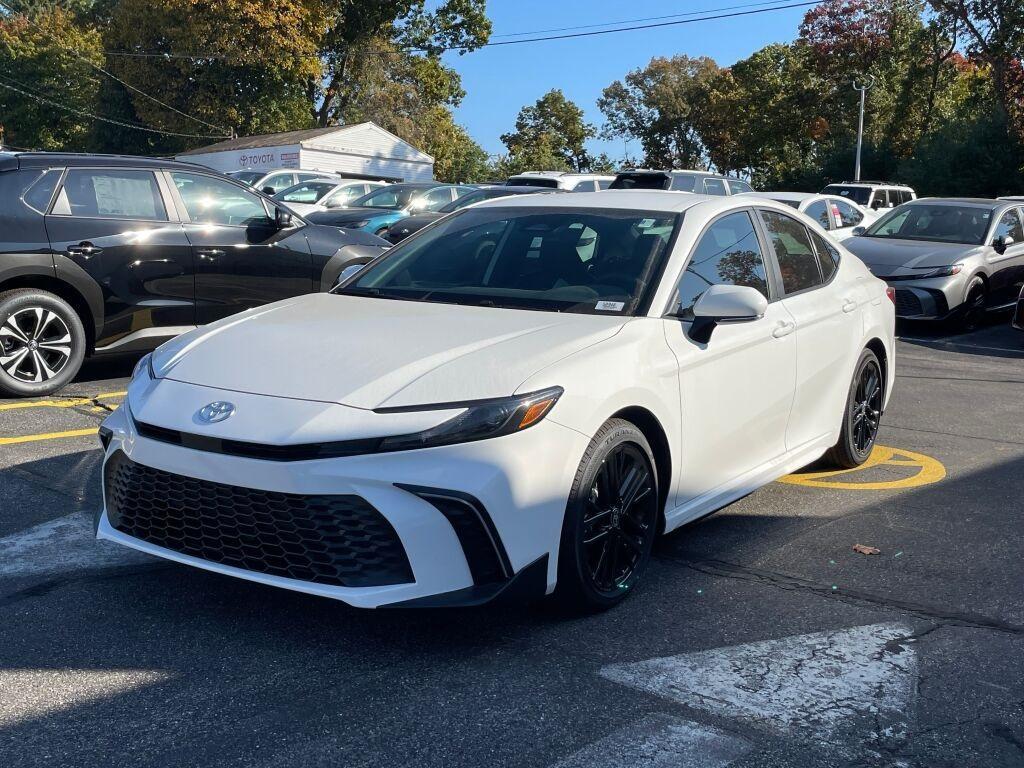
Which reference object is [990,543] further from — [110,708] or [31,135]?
[31,135]

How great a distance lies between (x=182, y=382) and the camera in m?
3.86

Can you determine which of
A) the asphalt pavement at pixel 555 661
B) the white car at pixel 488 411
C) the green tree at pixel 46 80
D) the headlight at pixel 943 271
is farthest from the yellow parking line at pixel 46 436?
the green tree at pixel 46 80

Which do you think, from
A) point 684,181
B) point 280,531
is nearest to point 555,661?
point 280,531

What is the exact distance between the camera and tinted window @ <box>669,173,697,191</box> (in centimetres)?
2111

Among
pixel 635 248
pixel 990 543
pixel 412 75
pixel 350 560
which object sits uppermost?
pixel 412 75

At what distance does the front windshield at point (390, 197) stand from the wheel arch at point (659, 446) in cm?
1681

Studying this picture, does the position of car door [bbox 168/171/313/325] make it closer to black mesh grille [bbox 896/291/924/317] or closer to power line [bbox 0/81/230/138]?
black mesh grille [bbox 896/291/924/317]

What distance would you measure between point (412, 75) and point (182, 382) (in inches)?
2193

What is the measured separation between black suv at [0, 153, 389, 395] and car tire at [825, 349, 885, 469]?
4800 mm

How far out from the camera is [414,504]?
3.39 m

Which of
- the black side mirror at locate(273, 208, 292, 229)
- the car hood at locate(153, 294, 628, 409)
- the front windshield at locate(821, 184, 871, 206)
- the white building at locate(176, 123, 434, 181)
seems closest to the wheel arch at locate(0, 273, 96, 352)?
the black side mirror at locate(273, 208, 292, 229)

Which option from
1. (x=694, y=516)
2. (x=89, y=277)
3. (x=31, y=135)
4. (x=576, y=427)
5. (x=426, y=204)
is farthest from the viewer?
(x=31, y=135)

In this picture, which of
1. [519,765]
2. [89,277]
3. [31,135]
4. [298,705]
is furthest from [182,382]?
[31,135]

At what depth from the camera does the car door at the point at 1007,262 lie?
44.5 feet
